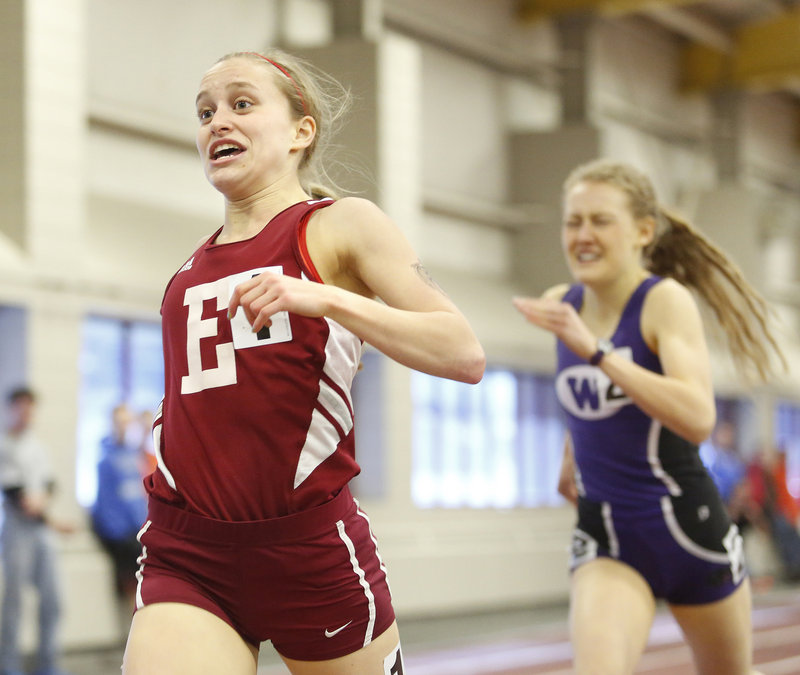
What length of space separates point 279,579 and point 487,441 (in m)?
12.3

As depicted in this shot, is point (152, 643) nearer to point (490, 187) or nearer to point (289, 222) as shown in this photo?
point (289, 222)

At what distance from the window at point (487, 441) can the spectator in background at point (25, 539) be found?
5.63 metres

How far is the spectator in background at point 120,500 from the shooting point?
7883 millimetres

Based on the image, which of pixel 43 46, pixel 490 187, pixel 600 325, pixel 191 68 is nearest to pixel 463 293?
pixel 490 187

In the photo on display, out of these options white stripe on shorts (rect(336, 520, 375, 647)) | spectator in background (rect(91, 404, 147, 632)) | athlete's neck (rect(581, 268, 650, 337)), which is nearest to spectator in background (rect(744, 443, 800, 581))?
spectator in background (rect(91, 404, 147, 632))

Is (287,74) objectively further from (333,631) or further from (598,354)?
(598,354)

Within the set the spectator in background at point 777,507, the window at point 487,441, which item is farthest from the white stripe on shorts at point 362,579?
the spectator in background at point 777,507

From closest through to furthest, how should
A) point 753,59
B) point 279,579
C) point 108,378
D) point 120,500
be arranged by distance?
point 279,579 → point 120,500 → point 108,378 → point 753,59

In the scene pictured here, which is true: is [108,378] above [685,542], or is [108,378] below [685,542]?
above

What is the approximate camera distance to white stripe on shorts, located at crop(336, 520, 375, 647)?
2.41 metres

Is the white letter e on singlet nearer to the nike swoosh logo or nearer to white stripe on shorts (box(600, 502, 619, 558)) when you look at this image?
the nike swoosh logo

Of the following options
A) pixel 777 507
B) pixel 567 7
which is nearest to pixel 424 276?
pixel 777 507

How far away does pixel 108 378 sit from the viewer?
9.64 m

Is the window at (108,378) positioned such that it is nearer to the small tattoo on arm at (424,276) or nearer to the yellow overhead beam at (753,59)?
the small tattoo on arm at (424,276)
